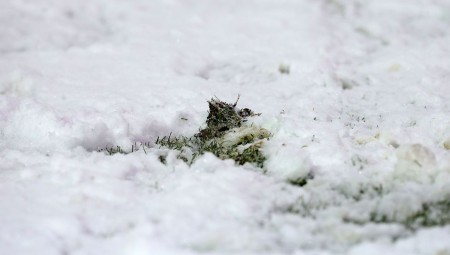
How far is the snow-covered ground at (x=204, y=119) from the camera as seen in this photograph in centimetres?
295

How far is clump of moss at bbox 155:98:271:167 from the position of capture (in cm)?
399

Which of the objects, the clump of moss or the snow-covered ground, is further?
the clump of moss

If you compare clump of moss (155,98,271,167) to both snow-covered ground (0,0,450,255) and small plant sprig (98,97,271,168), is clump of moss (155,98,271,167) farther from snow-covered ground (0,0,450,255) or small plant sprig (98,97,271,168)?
snow-covered ground (0,0,450,255)

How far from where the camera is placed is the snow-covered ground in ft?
9.66

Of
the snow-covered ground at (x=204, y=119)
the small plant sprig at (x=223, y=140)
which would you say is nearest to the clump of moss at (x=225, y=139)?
the small plant sprig at (x=223, y=140)

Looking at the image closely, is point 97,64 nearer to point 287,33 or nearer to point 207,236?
point 287,33

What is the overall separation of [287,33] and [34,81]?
3.95 meters

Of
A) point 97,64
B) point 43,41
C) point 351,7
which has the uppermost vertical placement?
point 351,7

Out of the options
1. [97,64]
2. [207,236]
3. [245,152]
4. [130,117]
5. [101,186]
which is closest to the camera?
[207,236]

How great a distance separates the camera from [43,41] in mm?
7574

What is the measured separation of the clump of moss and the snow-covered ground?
14 cm

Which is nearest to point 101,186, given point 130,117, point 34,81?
point 130,117

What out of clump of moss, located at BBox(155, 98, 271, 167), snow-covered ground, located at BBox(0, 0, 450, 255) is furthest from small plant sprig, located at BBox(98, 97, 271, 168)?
snow-covered ground, located at BBox(0, 0, 450, 255)

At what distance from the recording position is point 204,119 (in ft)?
15.9
